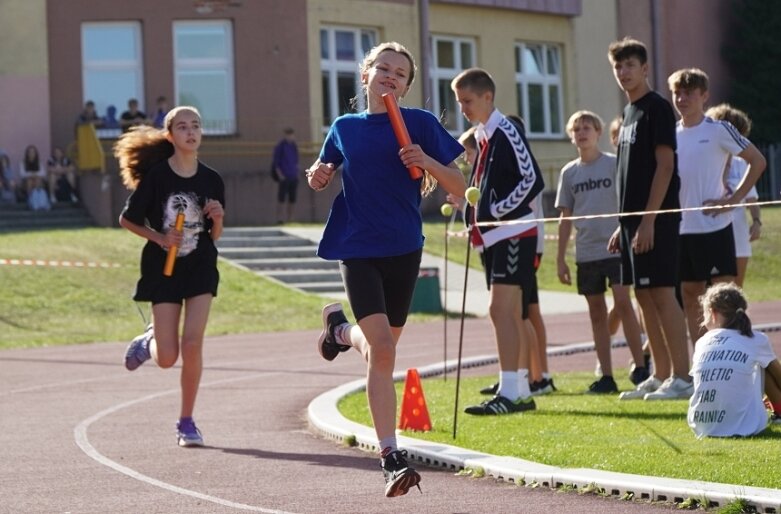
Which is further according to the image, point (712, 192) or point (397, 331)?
point (712, 192)

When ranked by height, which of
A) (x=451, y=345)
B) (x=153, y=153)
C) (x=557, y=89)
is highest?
(x=557, y=89)

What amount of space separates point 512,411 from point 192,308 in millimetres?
2214

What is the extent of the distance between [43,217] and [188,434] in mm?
22309

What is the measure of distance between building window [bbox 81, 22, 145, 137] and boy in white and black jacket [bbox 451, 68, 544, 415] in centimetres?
2478

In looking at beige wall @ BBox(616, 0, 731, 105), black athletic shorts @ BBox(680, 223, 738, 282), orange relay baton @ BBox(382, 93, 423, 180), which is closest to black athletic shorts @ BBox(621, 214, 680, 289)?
black athletic shorts @ BBox(680, 223, 738, 282)

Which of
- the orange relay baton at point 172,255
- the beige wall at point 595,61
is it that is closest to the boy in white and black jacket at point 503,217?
the orange relay baton at point 172,255

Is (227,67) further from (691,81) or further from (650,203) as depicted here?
(650,203)

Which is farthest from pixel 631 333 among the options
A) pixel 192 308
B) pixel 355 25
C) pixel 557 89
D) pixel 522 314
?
pixel 557 89

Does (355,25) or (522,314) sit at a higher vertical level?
(355,25)

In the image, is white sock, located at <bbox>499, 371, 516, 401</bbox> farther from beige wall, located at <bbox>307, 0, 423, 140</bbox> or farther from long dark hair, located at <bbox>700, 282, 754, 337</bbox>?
beige wall, located at <bbox>307, 0, 423, 140</bbox>

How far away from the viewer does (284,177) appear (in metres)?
33.2

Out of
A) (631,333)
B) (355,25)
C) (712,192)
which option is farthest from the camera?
(355,25)

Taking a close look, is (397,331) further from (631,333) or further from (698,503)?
(631,333)

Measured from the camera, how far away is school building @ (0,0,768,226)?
33.4m
